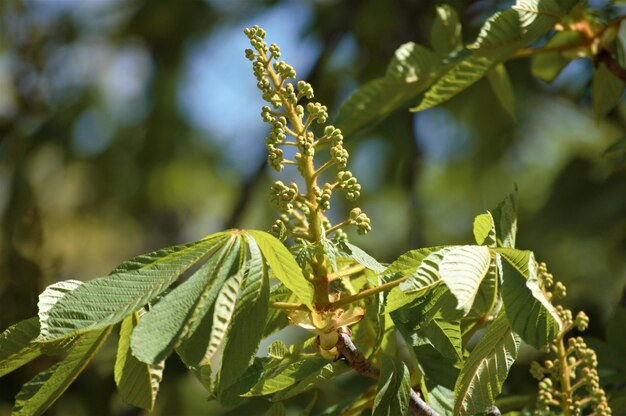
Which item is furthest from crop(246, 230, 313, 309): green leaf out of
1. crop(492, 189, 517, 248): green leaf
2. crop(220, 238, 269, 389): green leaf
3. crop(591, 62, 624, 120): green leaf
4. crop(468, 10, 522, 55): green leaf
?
crop(591, 62, 624, 120): green leaf

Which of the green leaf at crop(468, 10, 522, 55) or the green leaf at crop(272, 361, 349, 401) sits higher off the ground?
the green leaf at crop(468, 10, 522, 55)

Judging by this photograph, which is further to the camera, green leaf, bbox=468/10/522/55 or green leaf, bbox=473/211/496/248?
green leaf, bbox=468/10/522/55

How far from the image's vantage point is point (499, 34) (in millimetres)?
1360

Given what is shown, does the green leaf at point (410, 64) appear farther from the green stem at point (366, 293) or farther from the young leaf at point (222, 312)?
the young leaf at point (222, 312)

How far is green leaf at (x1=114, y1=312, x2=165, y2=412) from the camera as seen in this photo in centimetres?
97

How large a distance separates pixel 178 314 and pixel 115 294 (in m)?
0.08

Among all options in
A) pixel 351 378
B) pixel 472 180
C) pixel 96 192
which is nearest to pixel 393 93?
pixel 351 378

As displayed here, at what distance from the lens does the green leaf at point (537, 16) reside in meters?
1.36

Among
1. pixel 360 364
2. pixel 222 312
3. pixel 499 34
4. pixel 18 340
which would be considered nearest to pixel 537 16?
pixel 499 34

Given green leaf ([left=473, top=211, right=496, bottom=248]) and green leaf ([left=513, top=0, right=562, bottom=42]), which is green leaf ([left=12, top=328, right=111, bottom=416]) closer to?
green leaf ([left=473, top=211, right=496, bottom=248])

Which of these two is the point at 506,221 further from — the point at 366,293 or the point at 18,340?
the point at 18,340

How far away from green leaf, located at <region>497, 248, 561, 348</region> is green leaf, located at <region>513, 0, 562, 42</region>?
0.58 meters

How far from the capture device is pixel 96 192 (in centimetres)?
432

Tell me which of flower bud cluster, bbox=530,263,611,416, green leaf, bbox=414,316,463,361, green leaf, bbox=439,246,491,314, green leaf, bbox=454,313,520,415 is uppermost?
green leaf, bbox=439,246,491,314
